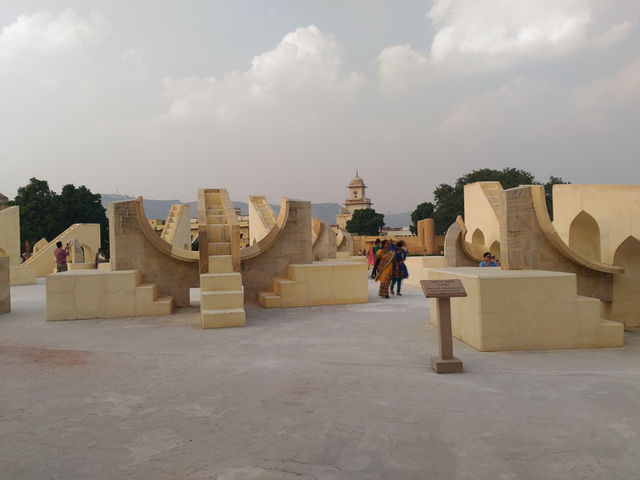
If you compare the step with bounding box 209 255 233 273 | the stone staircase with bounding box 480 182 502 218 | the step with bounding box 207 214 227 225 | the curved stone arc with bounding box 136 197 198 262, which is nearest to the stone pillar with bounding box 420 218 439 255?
the stone staircase with bounding box 480 182 502 218

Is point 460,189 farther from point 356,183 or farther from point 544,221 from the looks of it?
point 356,183

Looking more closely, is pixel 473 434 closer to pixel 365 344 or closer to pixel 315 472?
pixel 315 472

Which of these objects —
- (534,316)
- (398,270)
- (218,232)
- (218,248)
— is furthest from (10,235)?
(534,316)

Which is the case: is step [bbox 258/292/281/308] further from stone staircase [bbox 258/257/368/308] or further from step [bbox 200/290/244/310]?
step [bbox 200/290/244/310]

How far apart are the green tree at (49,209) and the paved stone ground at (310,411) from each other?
32.1 m

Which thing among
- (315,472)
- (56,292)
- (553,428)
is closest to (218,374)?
(315,472)

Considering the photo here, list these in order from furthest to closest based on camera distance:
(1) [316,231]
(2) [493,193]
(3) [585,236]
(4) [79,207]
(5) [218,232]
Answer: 1. (4) [79,207]
2. (1) [316,231]
3. (2) [493,193]
4. (3) [585,236]
5. (5) [218,232]

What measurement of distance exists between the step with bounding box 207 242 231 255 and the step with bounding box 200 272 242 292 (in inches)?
54.5

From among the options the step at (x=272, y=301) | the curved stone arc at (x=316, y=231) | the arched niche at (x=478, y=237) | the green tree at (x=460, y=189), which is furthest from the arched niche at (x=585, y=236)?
the green tree at (x=460, y=189)

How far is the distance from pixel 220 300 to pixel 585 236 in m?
7.82

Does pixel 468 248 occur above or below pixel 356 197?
below

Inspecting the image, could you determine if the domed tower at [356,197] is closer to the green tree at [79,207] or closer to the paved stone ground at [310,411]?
the green tree at [79,207]

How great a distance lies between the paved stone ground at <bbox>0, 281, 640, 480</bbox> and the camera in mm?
2523

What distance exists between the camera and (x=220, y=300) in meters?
6.88
